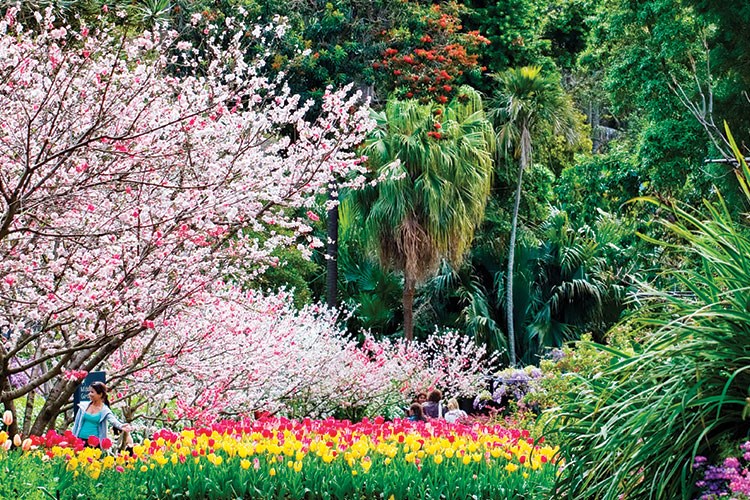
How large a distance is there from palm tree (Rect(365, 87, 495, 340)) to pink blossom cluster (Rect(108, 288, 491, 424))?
6.69 feet

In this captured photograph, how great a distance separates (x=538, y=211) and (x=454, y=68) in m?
4.60

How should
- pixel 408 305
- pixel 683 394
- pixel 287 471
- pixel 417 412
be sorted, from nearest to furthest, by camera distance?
1. pixel 683 394
2. pixel 287 471
3. pixel 417 412
4. pixel 408 305

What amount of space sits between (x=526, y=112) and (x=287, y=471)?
16.1m

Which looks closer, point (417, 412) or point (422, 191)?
point (417, 412)

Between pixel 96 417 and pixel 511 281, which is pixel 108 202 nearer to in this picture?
pixel 96 417

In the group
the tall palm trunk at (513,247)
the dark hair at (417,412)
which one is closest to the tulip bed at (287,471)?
the dark hair at (417,412)

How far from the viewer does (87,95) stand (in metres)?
6.29

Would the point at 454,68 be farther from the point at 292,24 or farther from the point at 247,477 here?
the point at 247,477

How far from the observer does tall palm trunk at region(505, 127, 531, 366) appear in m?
19.8

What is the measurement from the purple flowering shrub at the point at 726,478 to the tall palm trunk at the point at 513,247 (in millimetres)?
15555

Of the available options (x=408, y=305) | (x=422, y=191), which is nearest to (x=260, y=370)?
(x=422, y=191)

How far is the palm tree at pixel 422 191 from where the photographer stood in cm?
1734

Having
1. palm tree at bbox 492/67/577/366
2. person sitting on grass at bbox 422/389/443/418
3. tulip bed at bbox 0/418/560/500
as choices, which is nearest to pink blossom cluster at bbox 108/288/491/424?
person sitting on grass at bbox 422/389/443/418

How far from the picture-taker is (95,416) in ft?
23.4
